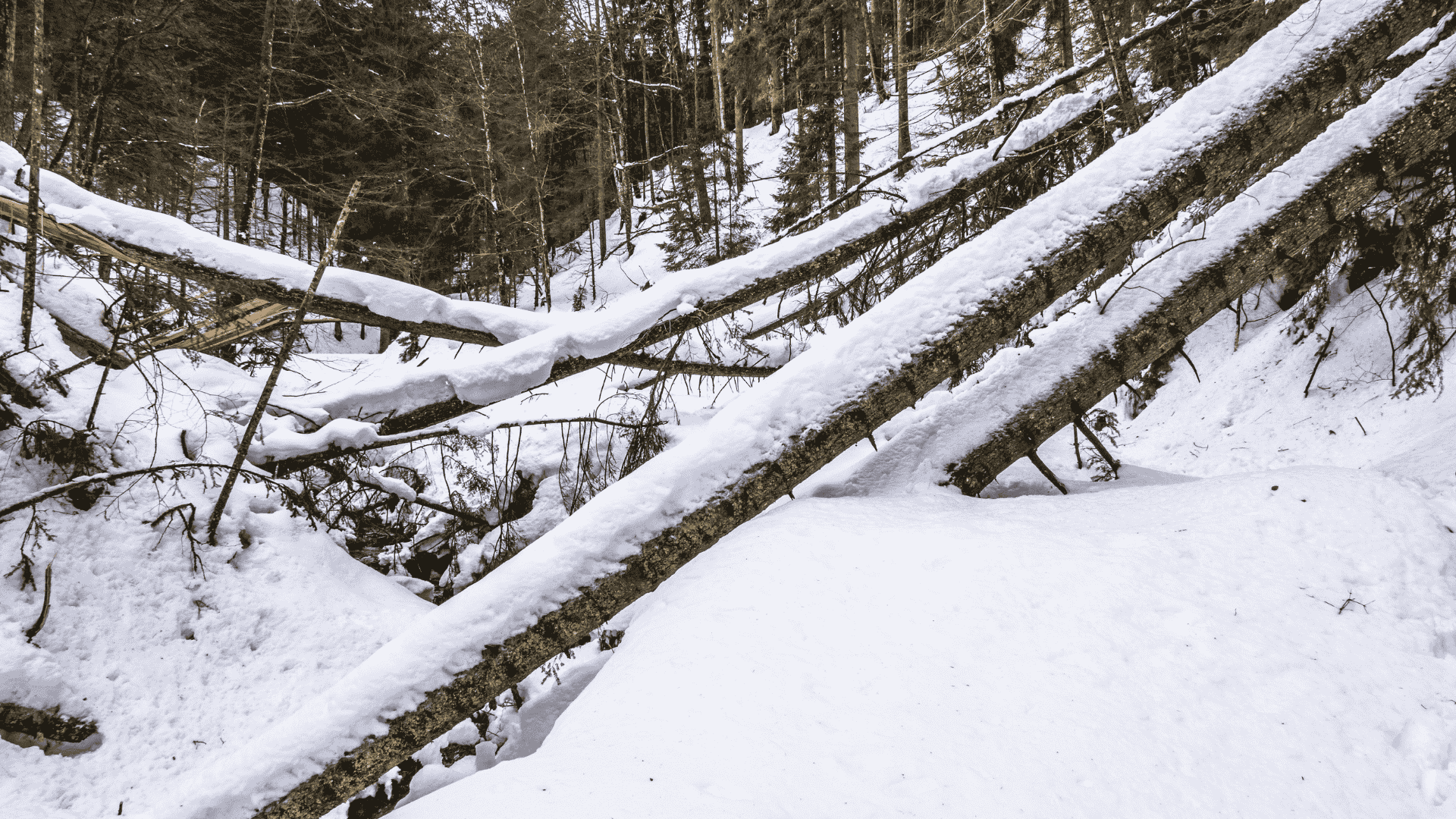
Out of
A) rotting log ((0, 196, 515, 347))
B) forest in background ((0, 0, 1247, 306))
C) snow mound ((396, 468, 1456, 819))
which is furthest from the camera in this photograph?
forest in background ((0, 0, 1247, 306))

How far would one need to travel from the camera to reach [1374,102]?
9.86ft

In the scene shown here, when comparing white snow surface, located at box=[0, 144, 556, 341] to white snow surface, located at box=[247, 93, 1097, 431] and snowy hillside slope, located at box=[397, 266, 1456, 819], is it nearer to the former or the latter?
white snow surface, located at box=[247, 93, 1097, 431]

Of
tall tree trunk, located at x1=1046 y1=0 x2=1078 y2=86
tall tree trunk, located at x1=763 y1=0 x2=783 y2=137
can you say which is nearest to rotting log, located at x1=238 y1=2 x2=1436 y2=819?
tall tree trunk, located at x1=1046 y1=0 x2=1078 y2=86

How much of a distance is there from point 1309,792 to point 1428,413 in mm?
5908

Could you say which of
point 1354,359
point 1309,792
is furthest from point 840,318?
point 1354,359

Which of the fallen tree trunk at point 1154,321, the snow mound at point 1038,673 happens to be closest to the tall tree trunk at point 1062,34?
the fallen tree trunk at point 1154,321

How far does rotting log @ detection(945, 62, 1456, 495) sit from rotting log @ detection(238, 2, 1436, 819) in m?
0.35

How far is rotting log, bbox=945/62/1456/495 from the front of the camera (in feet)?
9.32

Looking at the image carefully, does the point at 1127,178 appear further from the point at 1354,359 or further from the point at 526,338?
the point at 1354,359

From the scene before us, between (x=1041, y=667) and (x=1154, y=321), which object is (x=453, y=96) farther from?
(x=1041, y=667)

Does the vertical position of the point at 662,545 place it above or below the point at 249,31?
below

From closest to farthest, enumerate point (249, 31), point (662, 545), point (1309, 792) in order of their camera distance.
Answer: point (1309, 792) < point (662, 545) < point (249, 31)

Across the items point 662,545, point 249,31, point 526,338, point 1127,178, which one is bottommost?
point 662,545

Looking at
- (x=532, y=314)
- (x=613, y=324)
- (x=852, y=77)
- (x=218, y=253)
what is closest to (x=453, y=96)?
(x=852, y=77)
